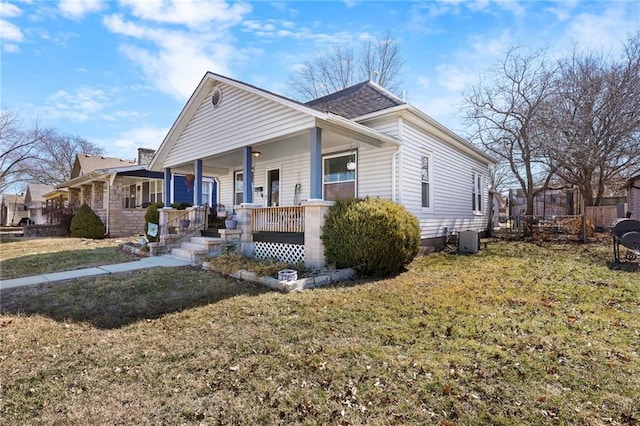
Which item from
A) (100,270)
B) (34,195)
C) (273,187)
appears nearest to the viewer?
(100,270)

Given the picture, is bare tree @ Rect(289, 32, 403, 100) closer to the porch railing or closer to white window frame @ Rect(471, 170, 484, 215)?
white window frame @ Rect(471, 170, 484, 215)

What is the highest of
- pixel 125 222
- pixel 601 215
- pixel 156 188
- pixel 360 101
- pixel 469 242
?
pixel 360 101

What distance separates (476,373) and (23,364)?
4155mm

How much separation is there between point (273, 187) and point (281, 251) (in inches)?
177

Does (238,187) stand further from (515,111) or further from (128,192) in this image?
(515,111)

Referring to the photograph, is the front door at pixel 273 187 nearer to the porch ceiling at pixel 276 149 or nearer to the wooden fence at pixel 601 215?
the porch ceiling at pixel 276 149

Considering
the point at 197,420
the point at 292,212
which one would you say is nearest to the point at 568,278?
the point at 292,212

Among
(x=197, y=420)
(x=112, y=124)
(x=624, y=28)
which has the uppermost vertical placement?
(x=624, y=28)

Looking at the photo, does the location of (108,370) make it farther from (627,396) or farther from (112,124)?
(112,124)

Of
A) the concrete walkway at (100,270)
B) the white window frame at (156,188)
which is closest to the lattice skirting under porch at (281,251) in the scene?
the concrete walkway at (100,270)

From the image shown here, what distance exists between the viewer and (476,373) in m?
2.92

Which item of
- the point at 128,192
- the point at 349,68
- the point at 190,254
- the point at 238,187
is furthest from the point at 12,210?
the point at 190,254

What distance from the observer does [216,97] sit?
1001cm

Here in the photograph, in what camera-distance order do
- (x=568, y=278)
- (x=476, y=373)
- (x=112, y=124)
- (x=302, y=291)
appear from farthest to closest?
(x=112, y=124), (x=568, y=278), (x=302, y=291), (x=476, y=373)
